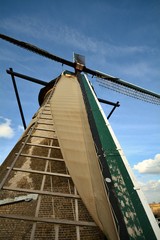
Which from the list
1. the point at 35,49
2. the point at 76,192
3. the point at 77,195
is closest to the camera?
the point at 77,195

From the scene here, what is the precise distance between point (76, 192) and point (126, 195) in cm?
75

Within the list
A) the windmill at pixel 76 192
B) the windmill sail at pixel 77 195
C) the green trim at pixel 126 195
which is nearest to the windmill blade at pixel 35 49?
the windmill at pixel 76 192

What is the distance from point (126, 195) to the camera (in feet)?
8.73

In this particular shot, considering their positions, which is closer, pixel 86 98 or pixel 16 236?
pixel 16 236

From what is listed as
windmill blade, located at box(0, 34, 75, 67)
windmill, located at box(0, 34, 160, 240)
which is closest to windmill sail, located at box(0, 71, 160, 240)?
windmill, located at box(0, 34, 160, 240)

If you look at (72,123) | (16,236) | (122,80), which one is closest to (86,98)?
(72,123)

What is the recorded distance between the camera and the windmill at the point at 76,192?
218 centimetres

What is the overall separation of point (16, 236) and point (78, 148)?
1552 millimetres

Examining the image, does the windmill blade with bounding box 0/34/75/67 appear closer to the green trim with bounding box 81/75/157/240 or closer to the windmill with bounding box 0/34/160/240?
the windmill with bounding box 0/34/160/240

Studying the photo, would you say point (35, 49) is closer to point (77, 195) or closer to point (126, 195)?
point (77, 195)

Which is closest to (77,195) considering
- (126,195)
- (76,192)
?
(76,192)

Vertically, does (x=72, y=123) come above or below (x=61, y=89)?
below

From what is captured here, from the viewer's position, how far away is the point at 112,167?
10.1 ft

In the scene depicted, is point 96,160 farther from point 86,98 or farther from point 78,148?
point 86,98
